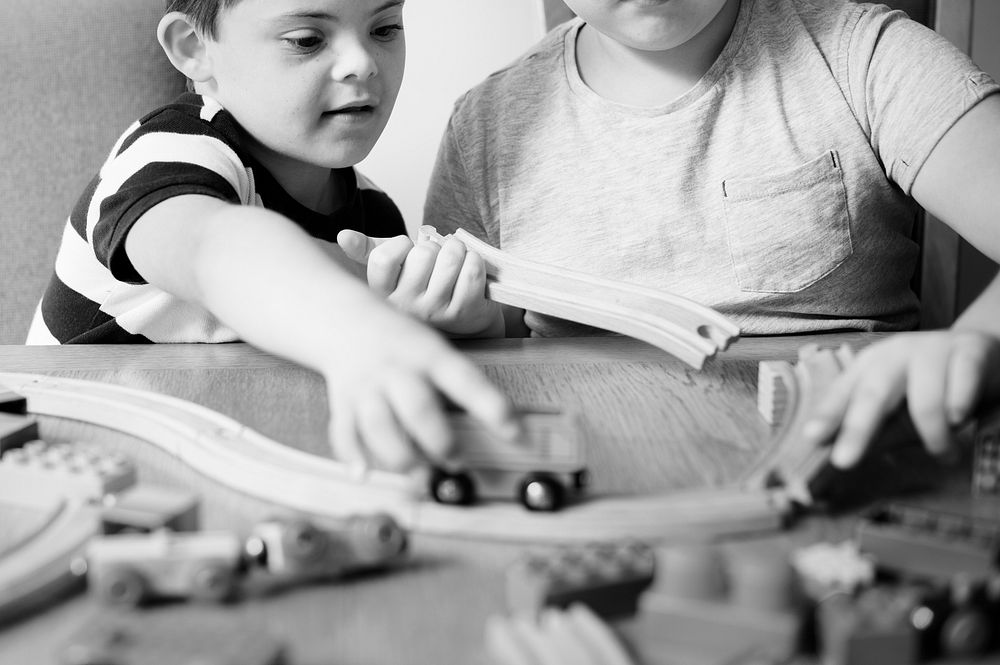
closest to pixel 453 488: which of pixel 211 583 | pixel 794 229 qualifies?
pixel 211 583

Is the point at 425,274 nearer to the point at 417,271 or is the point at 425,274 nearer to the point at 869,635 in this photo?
the point at 417,271

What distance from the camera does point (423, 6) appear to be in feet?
5.79

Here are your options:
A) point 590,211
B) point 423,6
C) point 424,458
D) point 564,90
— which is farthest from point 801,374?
point 423,6

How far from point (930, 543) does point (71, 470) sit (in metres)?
0.43

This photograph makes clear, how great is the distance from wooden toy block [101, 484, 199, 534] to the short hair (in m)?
0.68

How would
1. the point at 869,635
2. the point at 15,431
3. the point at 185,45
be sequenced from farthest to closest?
the point at 185,45
the point at 15,431
the point at 869,635

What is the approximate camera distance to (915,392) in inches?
20.5

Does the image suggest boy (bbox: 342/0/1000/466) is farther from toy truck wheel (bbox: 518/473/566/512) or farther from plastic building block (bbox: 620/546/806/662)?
plastic building block (bbox: 620/546/806/662)

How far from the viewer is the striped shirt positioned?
0.82m

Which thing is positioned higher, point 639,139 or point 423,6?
point 423,6

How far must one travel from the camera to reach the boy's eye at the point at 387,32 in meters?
1.04

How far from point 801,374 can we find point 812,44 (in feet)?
2.00

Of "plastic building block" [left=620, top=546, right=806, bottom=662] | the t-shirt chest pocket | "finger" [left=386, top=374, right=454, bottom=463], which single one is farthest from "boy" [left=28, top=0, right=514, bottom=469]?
the t-shirt chest pocket

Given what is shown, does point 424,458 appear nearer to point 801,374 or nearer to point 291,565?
point 291,565
